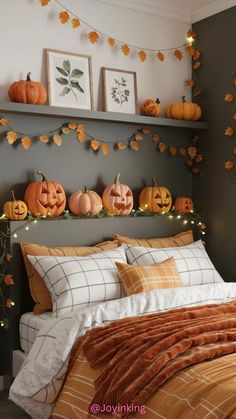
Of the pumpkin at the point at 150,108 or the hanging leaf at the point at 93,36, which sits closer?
the hanging leaf at the point at 93,36

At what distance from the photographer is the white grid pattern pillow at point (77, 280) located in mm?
3035

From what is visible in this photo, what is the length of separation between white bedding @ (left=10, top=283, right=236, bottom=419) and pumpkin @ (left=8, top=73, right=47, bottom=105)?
4.68 ft

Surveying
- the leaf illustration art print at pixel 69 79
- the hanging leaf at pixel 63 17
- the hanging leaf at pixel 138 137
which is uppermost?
the hanging leaf at pixel 63 17

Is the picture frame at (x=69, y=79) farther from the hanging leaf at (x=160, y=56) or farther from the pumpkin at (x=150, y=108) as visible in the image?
the hanging leaf at (x=160, y=56)

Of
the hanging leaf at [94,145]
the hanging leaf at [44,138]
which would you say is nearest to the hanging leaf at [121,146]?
the hanging leaf at [94,145]

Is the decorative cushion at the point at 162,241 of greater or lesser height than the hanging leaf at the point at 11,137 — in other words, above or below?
below

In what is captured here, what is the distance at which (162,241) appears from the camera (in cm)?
388

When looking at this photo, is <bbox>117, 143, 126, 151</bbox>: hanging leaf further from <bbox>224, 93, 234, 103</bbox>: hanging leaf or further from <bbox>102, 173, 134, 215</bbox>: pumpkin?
<bbox>224, 93, 234, 103</bbox>: hanging leaf

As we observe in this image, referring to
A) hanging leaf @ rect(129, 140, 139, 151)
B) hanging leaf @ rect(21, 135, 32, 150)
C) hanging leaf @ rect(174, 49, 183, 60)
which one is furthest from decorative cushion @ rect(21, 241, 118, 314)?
hanging leaf @ rect(174, 49, 183, 60)

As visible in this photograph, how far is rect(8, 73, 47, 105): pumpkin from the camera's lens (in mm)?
3371

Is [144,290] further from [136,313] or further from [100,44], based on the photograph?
[100,44]

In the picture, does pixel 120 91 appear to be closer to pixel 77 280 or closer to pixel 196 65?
pixel 196 65

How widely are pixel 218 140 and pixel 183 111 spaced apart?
364 millimetres

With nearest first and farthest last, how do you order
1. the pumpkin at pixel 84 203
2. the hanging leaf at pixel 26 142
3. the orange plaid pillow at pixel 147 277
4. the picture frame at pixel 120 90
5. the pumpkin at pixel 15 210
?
the orange plaid pillow at pixel 147 277 → the pumpkin at pixel 15 210 → the hanging leaf at pixel 26 142 → the pumpkin at pixel 84 203 → the picture frame at pixel 120 90
